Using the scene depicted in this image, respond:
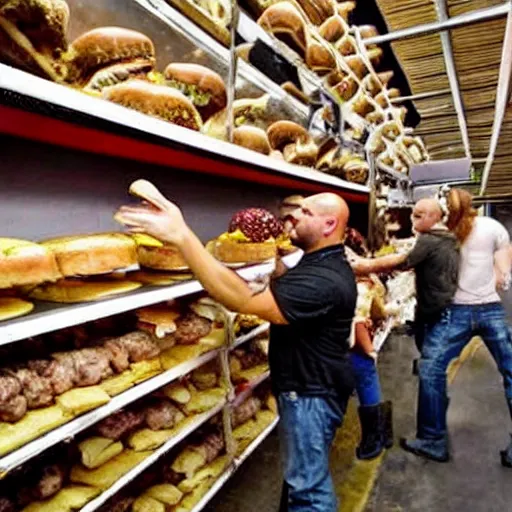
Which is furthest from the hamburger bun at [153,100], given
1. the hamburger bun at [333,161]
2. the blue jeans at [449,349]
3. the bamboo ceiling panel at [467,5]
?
the bamboo ceiling panel at [467,5]

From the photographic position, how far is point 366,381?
2736 millimetres

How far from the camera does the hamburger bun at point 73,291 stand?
1.31 metres

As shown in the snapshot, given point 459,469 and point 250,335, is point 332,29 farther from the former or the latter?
point 459,469

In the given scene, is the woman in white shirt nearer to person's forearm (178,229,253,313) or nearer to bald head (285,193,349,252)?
bald head (285,193,349,252)

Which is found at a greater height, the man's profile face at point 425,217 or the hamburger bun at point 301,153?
the hamburger bun at point 301,153

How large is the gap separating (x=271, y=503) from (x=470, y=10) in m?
3.84

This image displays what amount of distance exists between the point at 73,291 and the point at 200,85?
891 mm

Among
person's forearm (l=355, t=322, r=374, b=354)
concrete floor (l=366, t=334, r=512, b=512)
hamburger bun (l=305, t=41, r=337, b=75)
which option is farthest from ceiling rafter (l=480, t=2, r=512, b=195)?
concrete floor (l=366, t=334, r=512, b=512)

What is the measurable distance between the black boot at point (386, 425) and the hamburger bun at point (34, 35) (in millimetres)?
2650

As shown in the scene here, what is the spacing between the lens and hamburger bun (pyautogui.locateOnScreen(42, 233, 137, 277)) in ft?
4.18

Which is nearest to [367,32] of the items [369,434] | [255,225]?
[255,225]

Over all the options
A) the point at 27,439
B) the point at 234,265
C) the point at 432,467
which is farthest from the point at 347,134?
the point at 27,439

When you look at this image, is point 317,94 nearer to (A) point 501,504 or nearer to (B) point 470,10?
(B) point 470,10

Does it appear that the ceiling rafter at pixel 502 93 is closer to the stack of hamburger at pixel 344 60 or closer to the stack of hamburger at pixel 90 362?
the stack of hamburger at pixel 344 60
